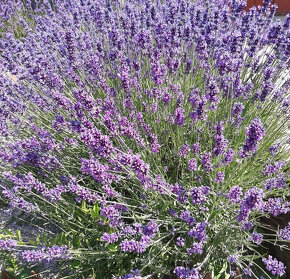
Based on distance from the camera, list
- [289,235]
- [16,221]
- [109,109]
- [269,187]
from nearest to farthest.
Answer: [289,235] → [269,187] → [109,109] → [16,221]

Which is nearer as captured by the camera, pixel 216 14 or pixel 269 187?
pixel 269 187

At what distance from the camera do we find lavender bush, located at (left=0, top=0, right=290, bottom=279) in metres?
1.66

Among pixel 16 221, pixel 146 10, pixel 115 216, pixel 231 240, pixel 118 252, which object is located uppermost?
pixel 146 10

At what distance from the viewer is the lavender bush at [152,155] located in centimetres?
166

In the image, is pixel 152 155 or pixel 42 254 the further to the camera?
pixel 152 155

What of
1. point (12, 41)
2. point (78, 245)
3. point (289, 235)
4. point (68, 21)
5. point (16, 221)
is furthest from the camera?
point (68, 21)

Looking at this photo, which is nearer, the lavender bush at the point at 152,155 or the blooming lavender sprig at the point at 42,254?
the blooming lavender sprig at the point at 42,254

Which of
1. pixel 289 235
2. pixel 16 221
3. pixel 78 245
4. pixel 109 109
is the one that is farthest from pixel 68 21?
pixel 289 235

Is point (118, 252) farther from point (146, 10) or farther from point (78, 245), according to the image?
point (146, 10)

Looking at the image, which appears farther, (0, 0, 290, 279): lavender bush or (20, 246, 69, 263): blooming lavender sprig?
(0, 0, 290, 279): lavender bush

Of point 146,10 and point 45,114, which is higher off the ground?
point 146,10

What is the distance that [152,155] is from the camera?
2260 millimetres

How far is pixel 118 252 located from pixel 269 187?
1025 millimetres

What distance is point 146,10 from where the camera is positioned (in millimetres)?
3434
